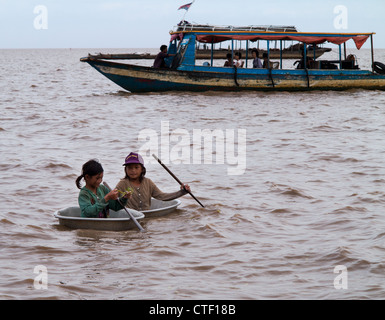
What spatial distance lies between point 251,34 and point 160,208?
14060 mm

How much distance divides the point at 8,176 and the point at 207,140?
15.5ft

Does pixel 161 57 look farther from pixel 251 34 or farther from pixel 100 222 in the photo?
pixel 100 222

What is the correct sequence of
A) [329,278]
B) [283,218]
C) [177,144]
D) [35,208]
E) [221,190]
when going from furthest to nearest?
[177,144]
[221,190]
[35,208]
[283,218]
[329,278]

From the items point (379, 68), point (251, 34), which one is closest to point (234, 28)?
point (251, 34)

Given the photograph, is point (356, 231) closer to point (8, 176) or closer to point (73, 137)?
point (8, 176)

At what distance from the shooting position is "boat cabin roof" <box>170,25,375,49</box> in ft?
61.8

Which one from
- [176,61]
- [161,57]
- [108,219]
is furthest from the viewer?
[176,61]

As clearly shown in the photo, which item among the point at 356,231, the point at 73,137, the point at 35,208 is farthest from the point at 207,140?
the point at 356,231

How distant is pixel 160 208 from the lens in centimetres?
617

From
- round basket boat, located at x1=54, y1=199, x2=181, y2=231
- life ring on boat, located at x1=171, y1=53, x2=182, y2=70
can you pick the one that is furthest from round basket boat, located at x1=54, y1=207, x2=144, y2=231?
life ring on boat, located at x1=171, y1=53, x2=182, y2=70

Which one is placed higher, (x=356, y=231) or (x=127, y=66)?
(x=127, y=66)

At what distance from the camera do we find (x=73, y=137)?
40.1 ft

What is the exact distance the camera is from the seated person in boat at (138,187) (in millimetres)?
6078

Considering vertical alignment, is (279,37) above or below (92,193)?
above
